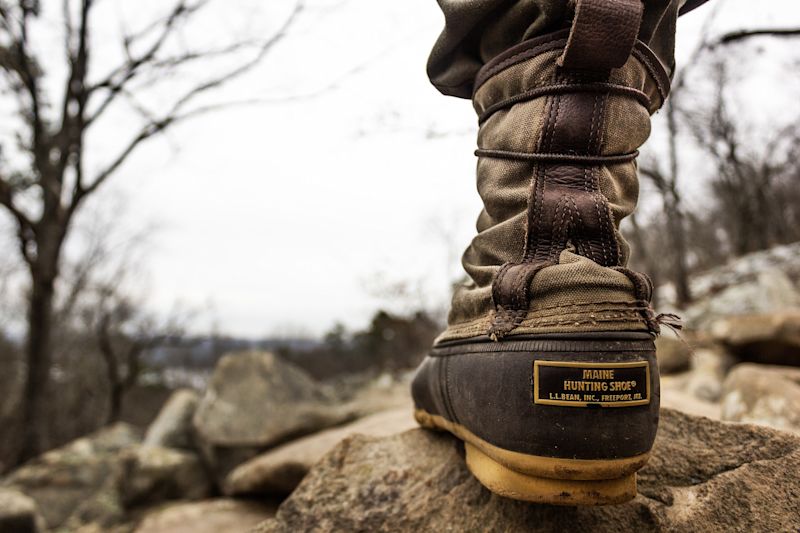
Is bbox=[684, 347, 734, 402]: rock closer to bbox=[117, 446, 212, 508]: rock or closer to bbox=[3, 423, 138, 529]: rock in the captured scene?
bbox=[117, 446, 212, 508]: rock

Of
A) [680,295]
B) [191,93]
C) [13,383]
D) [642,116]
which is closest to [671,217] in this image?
[680,295]

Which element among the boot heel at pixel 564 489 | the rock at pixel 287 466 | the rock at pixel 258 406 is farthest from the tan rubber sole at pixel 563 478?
the rock at pixel 258 406

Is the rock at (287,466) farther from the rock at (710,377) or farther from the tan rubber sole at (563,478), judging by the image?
the rock at (710,377)

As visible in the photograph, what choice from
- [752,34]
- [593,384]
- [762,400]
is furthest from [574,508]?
[752,34]

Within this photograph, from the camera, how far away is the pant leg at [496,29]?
3.19 ft

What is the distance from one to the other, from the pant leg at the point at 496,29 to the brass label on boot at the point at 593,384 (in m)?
0.68

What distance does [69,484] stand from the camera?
607 centimetres

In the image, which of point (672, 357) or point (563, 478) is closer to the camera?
point (563, 478)

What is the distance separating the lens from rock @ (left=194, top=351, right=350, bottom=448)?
4199 millimetres

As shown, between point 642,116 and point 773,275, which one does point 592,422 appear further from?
point 773,275

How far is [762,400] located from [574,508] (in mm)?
1563

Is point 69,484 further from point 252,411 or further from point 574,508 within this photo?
point 574,508

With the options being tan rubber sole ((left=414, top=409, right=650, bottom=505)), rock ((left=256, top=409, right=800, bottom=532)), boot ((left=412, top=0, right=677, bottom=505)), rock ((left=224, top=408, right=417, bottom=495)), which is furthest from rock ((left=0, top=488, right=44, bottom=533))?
tan rubber sole ((left=414, top=409, right=650, bottom=505))

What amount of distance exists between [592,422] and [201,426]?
15.3ft
